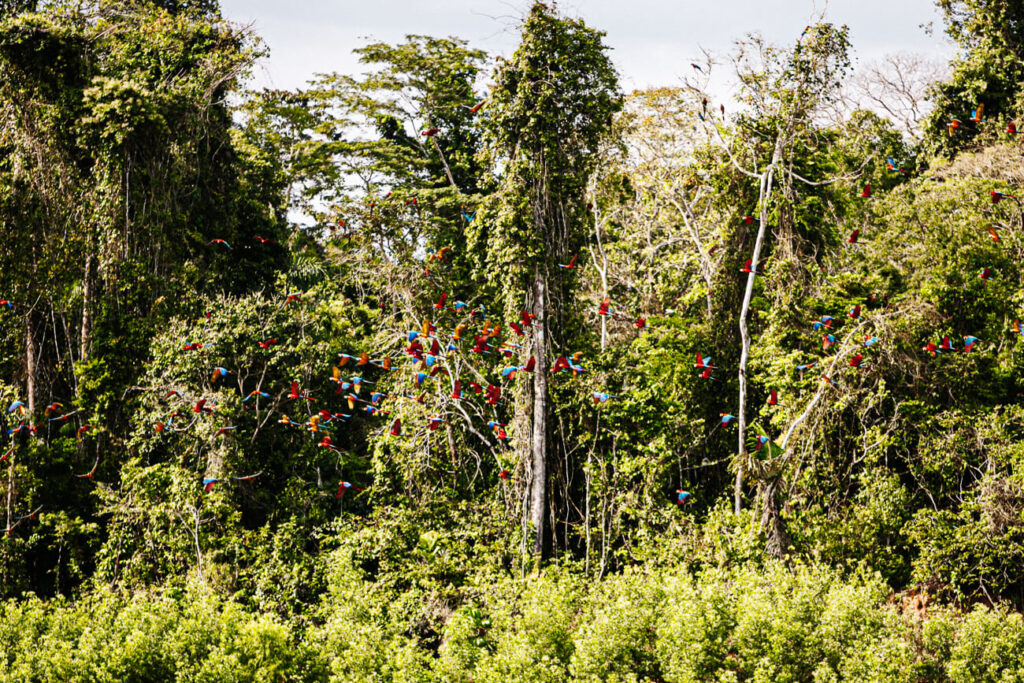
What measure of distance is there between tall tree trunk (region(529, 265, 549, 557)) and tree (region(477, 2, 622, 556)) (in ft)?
0.04

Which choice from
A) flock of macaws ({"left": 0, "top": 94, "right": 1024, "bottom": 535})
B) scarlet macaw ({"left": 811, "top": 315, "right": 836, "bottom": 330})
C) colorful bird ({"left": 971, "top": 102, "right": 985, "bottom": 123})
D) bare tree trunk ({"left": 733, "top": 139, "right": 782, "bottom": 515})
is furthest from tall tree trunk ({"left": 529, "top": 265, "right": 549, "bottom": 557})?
colorful bird ({"left": 971, "top": 102, "right": 985, "bottom": 123})

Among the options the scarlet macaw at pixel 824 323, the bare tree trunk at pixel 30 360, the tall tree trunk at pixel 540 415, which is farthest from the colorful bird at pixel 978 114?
the bare tree trunk at pixel 30 360

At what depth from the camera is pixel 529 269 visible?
8.95m

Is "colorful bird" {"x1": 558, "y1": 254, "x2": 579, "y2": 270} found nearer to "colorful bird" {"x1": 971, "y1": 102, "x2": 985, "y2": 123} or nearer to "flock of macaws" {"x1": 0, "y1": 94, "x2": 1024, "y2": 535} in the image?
"flock of macaws" {"x1": 0, "y1": 94, "x2": 1024, "y2": 535}

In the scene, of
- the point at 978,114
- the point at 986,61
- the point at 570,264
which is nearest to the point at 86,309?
the point at 570,264

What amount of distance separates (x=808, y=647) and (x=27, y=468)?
9.57 meters

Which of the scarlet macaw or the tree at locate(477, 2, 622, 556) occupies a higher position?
the tree at locate(477, 2, 622, 556)

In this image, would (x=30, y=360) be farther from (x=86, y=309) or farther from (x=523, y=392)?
(x=523, y=392)

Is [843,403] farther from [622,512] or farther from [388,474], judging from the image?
[388,474]

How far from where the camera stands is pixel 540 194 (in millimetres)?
9086

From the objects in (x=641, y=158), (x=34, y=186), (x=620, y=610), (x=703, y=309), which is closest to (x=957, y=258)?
(x=703, y=309)

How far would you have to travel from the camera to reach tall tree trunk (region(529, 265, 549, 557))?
880 cm

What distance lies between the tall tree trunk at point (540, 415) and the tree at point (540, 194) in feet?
0.04

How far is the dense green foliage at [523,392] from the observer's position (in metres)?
6.65
